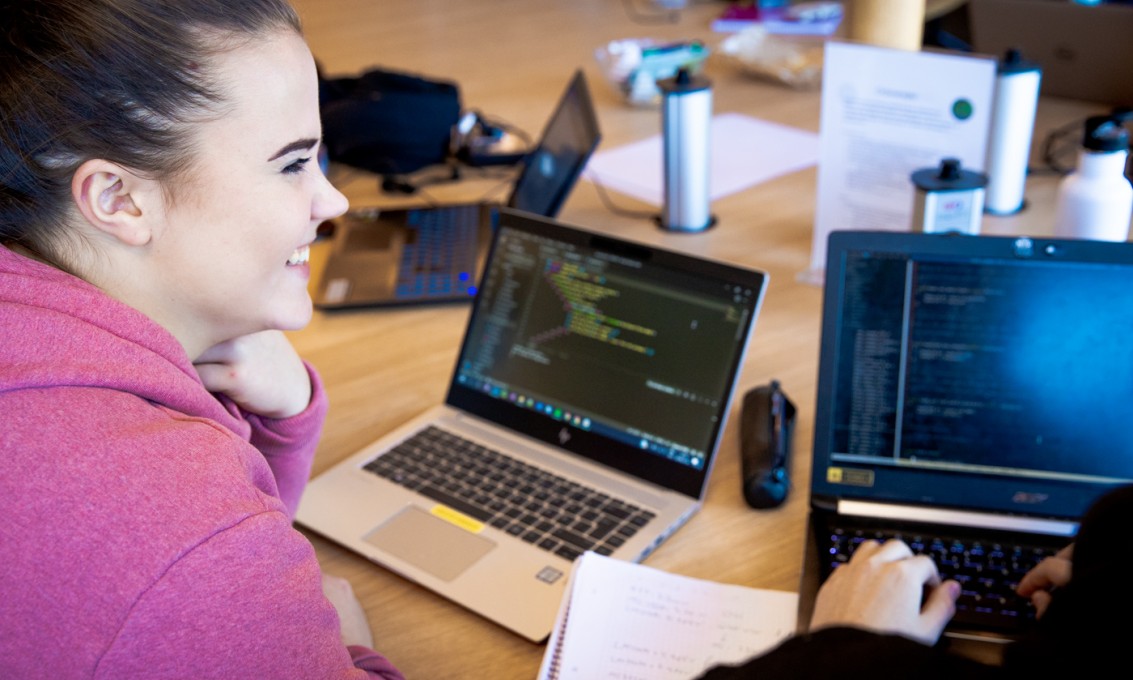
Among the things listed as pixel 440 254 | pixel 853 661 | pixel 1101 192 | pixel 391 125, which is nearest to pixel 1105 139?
pixel 1101 192

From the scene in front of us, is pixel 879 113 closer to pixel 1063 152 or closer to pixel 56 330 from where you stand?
pixel 1063 152

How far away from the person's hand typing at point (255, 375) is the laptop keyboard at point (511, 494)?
122 mm

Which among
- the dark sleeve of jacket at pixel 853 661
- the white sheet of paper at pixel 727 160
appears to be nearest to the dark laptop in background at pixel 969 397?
the dark sleeve of jacket at pixel 853 661

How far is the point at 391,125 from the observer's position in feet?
6.26

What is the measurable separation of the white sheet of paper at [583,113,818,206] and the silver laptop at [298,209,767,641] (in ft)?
2.00

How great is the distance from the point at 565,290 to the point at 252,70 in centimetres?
46

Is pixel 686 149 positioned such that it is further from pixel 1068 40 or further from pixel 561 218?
pixel 1068 40

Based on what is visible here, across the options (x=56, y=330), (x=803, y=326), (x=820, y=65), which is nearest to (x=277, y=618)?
(x=56, y=330)

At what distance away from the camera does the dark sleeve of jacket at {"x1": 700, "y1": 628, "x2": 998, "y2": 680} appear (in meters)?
0.60

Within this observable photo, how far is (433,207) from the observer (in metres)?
1.77

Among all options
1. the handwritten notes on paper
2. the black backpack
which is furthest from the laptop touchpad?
the black backpack

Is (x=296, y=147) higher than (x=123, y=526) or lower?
higher

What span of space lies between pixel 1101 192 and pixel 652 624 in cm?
69

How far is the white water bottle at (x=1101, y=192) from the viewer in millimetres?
1158
